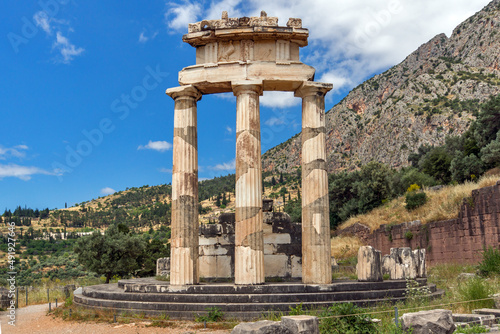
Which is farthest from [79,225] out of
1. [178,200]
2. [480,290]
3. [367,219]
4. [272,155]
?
[480,290]

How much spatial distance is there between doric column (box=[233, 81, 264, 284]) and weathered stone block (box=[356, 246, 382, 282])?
3.59 meters

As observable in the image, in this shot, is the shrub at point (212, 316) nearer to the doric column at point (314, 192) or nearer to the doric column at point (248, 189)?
the doric column at point (248, 189)

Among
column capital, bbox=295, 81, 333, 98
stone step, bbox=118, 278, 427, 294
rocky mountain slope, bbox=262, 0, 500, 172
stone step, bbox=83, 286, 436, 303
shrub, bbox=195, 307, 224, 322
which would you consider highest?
rocky mountain slope, bbox=262, 0, 500, 172

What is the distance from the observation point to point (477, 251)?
25562 mm

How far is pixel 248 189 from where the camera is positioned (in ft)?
48.9

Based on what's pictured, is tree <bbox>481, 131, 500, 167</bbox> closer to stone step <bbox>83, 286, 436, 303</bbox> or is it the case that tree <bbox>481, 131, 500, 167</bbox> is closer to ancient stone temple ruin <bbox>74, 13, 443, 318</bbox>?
ancient stone temple ruin <bbox>74, 13, 443, 318</bbox>

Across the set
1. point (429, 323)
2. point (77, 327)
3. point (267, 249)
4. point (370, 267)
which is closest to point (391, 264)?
point (370, 267)

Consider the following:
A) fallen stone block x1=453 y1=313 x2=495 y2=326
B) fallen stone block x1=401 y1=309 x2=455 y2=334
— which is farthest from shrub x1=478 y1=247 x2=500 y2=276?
fallen stone block x1=401 y1=309 x2=455 y2=334

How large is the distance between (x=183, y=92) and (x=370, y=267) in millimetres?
9237

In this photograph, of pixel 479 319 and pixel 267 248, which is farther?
pixel 267 248

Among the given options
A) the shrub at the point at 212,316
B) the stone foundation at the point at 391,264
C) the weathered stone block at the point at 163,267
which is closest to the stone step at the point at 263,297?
the shrub at the point at 212,316

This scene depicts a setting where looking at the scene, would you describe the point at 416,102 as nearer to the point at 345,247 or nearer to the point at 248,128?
the point at 345,247

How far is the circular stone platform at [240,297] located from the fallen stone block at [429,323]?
3.98 metres

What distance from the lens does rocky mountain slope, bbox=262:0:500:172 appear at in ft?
281
